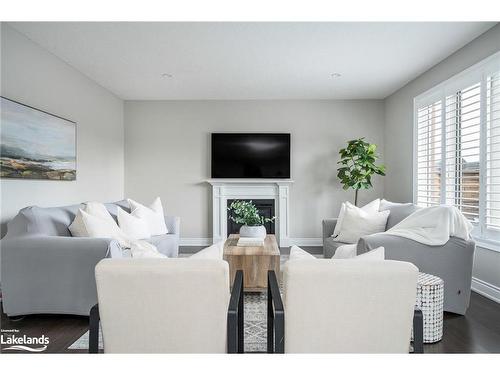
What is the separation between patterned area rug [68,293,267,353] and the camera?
226cm

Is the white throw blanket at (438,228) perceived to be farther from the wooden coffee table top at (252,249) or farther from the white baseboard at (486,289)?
the wooden coffee table top at (252,249)

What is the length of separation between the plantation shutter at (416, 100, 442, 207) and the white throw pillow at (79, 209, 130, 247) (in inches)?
148

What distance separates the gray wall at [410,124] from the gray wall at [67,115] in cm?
454

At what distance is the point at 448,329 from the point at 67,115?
4.53 metres

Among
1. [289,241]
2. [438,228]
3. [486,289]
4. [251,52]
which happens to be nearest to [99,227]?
[251,52]

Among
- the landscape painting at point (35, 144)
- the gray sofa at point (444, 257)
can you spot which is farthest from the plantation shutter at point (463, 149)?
the landscape painting at point (35, 144)

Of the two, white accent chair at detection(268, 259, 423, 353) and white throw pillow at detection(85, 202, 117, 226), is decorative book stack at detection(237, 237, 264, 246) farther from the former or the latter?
white accent chair at detection(268, 259, 423, 353)

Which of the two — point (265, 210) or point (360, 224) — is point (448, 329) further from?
point (265, 210)

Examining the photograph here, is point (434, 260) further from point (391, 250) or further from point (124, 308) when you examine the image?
point (124, 308)

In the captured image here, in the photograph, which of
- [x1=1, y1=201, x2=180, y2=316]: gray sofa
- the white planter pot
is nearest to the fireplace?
the white planter pot

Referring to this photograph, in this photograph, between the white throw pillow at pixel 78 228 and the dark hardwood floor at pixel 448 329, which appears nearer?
the dark hardwood floor at pixel 448 329

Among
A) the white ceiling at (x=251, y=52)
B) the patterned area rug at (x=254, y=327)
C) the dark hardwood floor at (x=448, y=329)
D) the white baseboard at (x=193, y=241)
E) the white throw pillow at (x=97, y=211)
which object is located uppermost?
the white ceiling at (x=251, y=52)

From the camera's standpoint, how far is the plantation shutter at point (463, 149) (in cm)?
348

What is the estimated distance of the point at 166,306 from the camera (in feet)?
4.59
